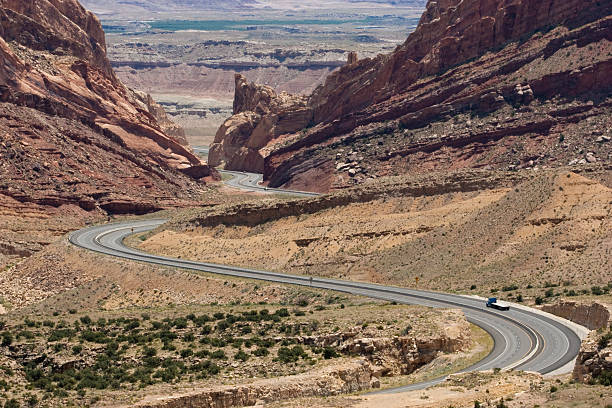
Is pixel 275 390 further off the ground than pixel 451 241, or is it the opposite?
pixel 451 241

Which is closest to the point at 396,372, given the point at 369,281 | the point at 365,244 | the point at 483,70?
the point at 369,281

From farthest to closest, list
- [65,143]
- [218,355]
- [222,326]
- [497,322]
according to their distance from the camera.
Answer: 1. [65,143]
2. [497,322]
3. [222,326]
4. [218,355]

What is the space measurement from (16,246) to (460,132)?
48830 millimetres

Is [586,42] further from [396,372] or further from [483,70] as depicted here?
[396,372]

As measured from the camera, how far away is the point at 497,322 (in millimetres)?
56125

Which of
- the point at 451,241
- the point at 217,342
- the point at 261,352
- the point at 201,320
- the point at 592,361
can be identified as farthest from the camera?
the point at 451,241

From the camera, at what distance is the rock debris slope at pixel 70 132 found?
378ft

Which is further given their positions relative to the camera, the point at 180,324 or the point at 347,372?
the point at 180,324

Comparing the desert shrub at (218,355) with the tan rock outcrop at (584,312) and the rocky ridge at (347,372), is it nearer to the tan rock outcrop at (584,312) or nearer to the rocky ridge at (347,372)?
the rocky ridge at (347,372)

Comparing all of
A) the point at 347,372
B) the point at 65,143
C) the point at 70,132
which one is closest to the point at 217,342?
the point at 347,372

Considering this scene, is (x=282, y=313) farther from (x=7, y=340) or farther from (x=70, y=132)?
(x=70, y=132)

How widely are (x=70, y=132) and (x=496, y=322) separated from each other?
255ft

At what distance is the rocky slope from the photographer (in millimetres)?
116125

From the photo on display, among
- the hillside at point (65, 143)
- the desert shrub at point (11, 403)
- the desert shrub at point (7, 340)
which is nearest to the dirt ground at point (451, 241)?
the hillside at point (65, 143)
